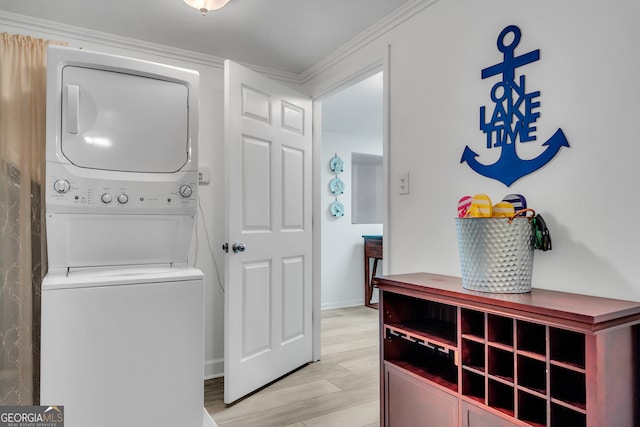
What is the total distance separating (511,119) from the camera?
5.08ft

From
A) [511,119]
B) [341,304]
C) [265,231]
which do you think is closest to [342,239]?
[341,304]

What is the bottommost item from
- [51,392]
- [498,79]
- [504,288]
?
[51,392]

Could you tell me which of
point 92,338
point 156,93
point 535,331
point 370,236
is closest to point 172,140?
point 156,93

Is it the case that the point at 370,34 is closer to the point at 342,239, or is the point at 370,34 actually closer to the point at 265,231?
the point at 265,231

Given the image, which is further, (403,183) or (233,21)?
(233,21)

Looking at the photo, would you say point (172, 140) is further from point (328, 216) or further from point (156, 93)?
point (328, 216)

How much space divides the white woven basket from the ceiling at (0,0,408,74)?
4.39 feet

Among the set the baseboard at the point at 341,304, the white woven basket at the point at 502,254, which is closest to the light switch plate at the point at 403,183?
the white woven basket at the point at 502,254

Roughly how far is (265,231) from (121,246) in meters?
0.93

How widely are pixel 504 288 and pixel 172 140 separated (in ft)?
5.27

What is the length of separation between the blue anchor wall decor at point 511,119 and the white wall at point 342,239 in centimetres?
315

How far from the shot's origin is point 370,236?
4895 mm

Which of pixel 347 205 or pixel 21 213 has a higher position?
pixel 347 205

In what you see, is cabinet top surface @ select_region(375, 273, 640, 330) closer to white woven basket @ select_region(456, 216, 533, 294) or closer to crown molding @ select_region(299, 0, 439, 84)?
white woven basket @ select_region(456, 216, 533, 294)
